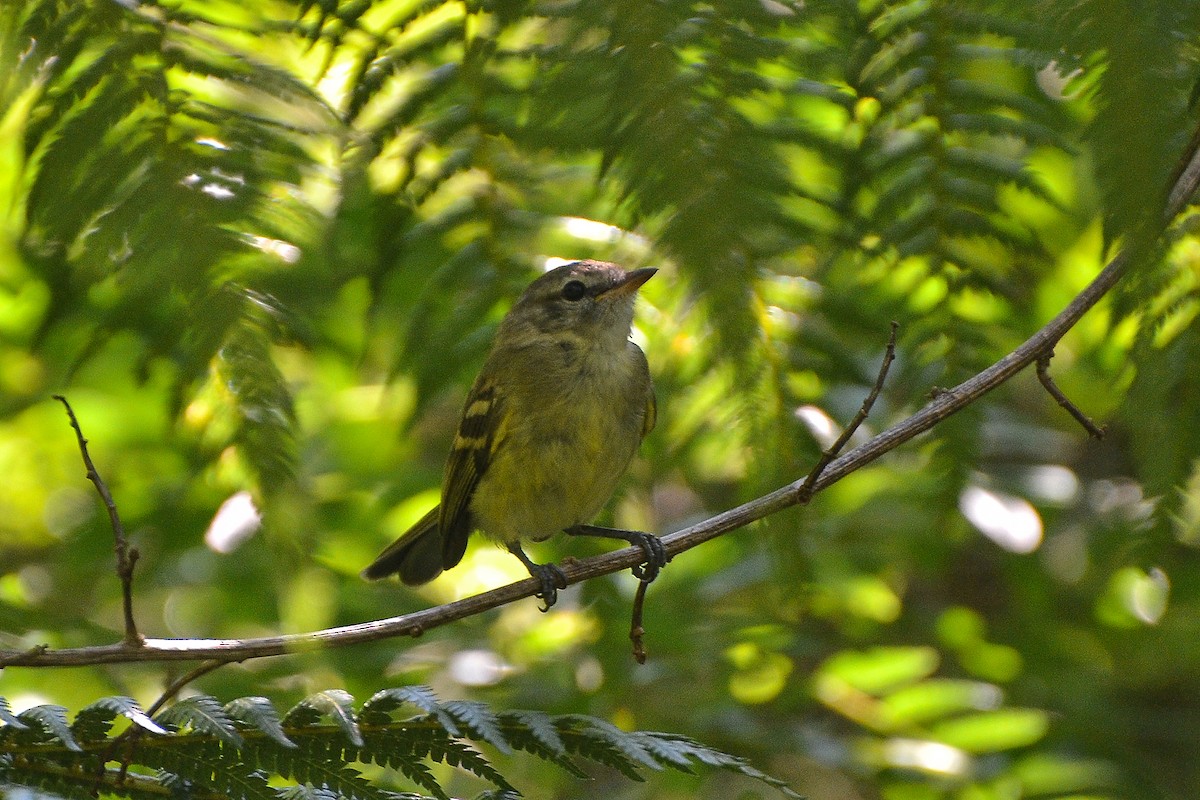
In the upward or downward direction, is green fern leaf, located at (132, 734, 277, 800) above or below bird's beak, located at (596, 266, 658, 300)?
below

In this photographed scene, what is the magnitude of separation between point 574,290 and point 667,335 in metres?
1.76

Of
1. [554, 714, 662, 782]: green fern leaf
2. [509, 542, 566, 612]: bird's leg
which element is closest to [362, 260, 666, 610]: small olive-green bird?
[509, 542, 566, 612]: bird's leg

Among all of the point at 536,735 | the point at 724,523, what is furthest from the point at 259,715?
the point at 724,523

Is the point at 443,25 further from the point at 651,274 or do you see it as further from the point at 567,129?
the point at 651,274

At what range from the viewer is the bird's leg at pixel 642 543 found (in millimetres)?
2348

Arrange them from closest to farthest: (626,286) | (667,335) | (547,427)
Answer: (667,335) → (626,286) → (547,427)

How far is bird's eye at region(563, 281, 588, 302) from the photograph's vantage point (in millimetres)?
3494

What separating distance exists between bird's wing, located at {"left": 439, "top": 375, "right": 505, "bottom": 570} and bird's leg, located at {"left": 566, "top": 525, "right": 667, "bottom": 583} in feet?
1.14

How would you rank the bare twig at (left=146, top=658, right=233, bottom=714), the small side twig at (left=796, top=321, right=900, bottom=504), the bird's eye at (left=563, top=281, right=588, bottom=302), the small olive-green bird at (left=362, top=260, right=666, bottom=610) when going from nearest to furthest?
the bare twig at (left=146, top=658, right=233, bottom=714), the small side twig at (left=796, top=321, right=900, bottom=504), the small olive-green bird at (left=362, top=260, right=666, bottom=610), the bird's eye at (left=563, top=281, right=588, bottom=302)

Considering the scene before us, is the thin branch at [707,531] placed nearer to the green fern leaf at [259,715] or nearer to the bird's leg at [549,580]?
the green fern leaf at [259,715]

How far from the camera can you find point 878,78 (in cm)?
175

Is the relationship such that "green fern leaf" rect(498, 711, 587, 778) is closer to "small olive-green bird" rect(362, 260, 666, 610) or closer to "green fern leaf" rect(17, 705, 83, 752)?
"green fern leaf" rect(17, 705, 83, 752)

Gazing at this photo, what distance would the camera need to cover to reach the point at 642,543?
9.23 feet

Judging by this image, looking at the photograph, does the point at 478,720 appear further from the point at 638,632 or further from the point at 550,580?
the point at 550,580
